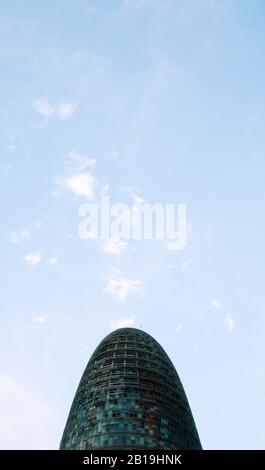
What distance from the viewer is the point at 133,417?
123 metres

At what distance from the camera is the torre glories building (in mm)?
119438

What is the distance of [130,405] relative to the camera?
126 metres

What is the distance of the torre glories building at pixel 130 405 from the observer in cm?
11944
